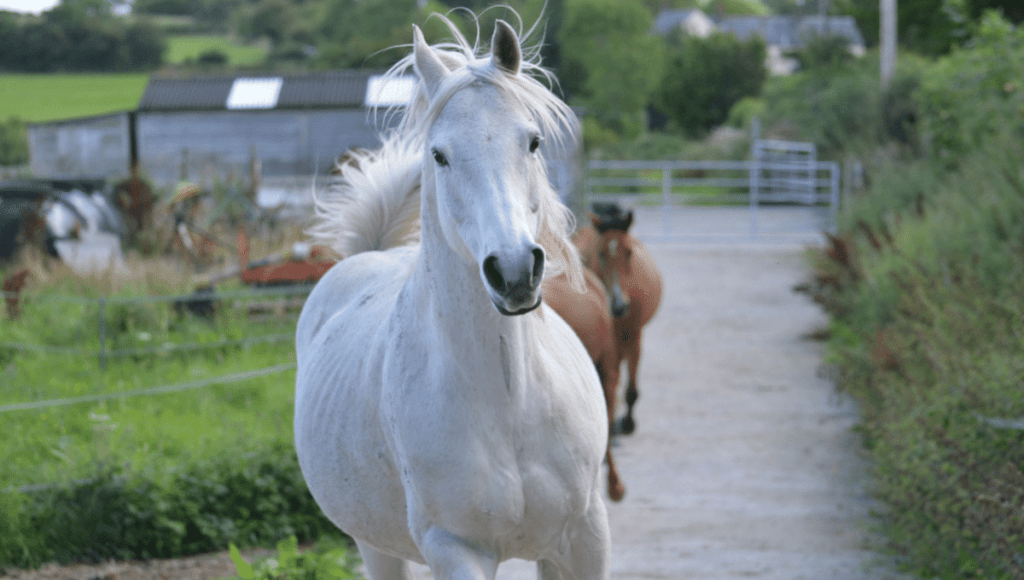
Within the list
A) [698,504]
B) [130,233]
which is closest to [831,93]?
[130,233]

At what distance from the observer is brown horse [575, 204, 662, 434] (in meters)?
6.82

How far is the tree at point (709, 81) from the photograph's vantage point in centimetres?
4391

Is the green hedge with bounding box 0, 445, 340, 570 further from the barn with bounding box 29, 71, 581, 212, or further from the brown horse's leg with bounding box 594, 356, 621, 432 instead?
the barn with bounding box 29, 71, 581, 212

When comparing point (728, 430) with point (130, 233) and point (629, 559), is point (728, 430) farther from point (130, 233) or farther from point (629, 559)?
point (130, 233)

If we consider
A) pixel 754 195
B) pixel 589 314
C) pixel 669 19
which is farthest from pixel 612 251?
pixel 669 19

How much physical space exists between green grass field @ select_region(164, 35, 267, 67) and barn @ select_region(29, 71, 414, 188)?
799 inches

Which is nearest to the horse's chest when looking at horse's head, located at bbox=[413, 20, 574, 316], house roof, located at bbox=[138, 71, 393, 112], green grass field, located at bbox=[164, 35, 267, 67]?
horse's head, located at bbox=[413, 20, 574, 316]

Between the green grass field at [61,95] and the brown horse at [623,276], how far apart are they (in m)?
21.7

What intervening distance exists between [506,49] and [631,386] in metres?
5.44

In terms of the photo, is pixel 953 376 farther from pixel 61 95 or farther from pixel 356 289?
pixel 61 95

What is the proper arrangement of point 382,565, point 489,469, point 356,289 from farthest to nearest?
point 356,289 < point 382,565 < point 489,469

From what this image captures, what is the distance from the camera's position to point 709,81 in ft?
145

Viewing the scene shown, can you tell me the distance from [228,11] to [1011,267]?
6368 centimetres

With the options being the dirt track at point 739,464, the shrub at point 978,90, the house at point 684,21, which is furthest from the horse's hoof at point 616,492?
the house at point 684,21
